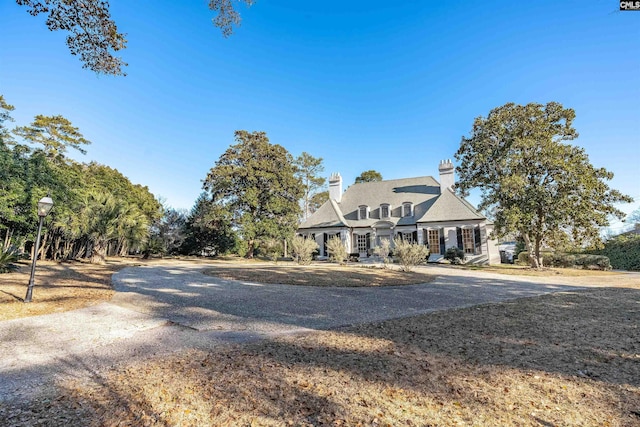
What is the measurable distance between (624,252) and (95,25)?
91.9 feet

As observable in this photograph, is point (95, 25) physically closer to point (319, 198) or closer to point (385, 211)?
point (385, 211)

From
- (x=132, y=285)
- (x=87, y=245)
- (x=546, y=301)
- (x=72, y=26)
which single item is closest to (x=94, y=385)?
Result: (x=72, y=26)

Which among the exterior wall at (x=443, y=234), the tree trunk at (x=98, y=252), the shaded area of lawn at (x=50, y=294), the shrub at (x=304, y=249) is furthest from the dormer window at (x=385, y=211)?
the shaded area of lawn at (x=50, y=294)

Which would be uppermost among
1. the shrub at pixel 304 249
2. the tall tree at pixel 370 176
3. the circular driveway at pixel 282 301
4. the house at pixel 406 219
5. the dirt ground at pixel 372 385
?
the tall tree at pixel 370 176

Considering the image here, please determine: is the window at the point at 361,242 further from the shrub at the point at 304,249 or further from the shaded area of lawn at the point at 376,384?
the shaded area of lawn at the point at 376,384

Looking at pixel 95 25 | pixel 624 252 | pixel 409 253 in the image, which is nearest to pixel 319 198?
pixel 409 253

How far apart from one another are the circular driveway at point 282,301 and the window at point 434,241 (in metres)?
12.5

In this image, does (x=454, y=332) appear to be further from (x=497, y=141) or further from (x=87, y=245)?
(x=87, y=245)

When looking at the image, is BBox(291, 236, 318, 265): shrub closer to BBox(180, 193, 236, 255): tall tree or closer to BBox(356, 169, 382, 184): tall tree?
BBox(180, 193, 236, 255): tall tree

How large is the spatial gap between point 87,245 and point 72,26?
18890 mm

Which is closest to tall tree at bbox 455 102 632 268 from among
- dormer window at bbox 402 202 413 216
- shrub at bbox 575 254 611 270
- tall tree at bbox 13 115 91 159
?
shrub at bbox 575 254 611 270

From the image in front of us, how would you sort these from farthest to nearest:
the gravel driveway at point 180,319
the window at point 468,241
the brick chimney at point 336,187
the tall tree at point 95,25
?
1. the brick chimney at point 336,187
2. the window at point 468,241
3. the tall tree at point 95,25
4. the gravel driveway at point 180,319

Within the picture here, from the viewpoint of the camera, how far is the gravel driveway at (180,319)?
345 cm

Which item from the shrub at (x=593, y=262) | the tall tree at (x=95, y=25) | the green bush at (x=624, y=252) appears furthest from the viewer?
the green bush at (x=624, y=252)
